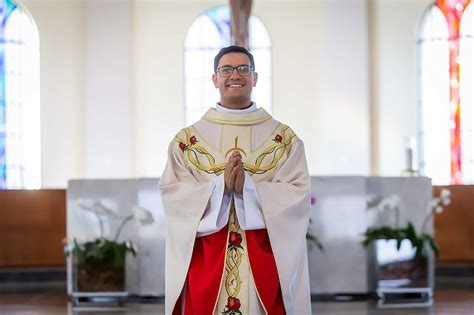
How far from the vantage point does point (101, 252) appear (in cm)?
762

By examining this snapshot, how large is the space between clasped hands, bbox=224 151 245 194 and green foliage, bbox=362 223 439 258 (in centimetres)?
385

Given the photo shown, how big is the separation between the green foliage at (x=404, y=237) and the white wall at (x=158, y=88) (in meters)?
4.98

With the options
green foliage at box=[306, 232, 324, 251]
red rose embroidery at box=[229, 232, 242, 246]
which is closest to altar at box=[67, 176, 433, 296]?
green foliage at box=[306, 232, 324, 251]

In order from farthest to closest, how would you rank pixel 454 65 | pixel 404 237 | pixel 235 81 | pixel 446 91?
pixel 446 91
pixel 454 65
pixel 404 237
pixel 235 81

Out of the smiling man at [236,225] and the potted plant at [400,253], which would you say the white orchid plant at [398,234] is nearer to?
the potted plant at [400,253]

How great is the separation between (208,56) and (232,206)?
9676 millimetres

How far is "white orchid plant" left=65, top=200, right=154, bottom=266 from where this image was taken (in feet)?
24.8

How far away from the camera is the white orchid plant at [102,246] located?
7.56 m

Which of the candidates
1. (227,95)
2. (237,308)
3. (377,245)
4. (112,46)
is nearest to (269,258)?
(237,308)

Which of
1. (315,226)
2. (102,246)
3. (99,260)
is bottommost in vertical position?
(99,260)

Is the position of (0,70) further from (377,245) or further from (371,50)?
(377,245)

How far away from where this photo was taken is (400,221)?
7926mm

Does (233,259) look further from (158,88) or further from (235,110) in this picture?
(158,88)

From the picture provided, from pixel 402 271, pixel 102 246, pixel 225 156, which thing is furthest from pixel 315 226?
pixel 225 156
